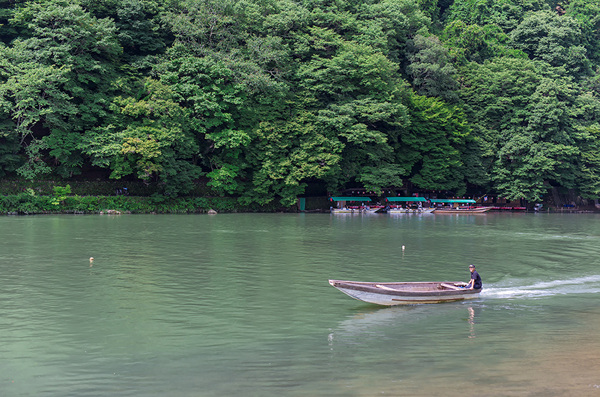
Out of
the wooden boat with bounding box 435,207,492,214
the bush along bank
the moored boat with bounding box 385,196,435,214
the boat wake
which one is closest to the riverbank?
the bush along bank

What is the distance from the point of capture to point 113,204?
57281mm

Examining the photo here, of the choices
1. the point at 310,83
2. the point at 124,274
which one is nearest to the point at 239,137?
the point at 310,83

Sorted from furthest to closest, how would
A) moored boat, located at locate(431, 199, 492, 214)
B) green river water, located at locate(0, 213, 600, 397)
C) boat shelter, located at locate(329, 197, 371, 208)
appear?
moored boat, located at locate(431, 199, 492, 214) → boat shelter, located at locate(329, 197, 371, 208) → green river water, located at locate(0, 213, 600, 397)

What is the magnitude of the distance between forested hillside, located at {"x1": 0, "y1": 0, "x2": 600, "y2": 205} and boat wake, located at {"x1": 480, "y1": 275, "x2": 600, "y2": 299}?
1598 inches

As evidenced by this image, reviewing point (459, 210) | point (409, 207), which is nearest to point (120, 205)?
point (409, 207)

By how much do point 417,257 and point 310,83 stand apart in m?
42.2

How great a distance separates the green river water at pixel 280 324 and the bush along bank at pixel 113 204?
73.4 feet

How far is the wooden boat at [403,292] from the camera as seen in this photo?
55.6 feet

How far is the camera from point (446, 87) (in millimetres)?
79250

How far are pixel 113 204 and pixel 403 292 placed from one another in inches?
1794

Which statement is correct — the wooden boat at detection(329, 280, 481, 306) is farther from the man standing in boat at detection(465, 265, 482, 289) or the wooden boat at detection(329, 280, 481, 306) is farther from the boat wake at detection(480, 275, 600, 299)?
the boat wake at detection(480, 275, 600, 299)

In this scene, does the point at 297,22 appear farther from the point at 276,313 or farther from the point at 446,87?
the point at 276,313

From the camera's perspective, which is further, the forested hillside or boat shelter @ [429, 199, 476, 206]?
boat shelter @ [429, 199, 476, 206]

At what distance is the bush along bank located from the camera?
52.2 meters
